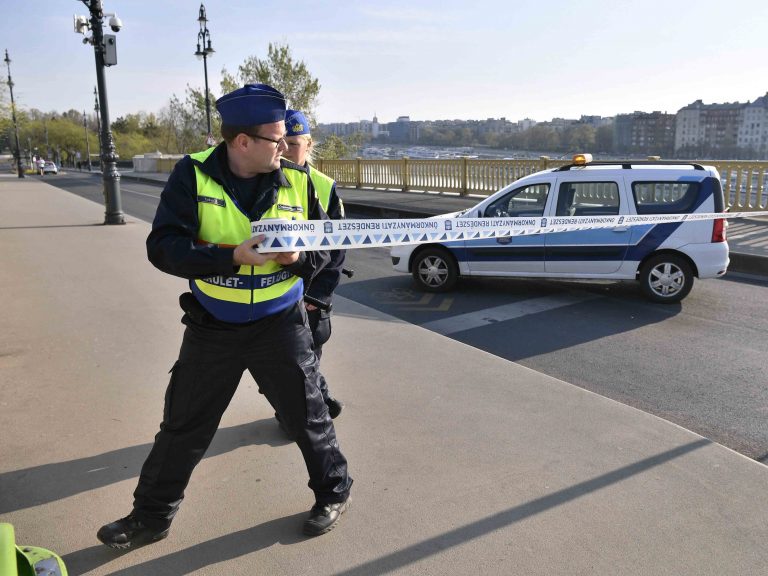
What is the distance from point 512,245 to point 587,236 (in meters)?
0.90

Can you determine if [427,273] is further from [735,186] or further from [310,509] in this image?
[735,186]

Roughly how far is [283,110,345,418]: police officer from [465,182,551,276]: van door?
4841 millimetres

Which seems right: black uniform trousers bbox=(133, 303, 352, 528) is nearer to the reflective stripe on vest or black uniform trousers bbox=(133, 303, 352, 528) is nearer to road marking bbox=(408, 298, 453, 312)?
the reflective stripe on vest

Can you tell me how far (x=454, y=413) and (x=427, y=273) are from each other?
179 inches

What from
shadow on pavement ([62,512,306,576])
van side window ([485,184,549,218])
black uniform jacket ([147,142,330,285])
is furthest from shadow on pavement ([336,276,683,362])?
black uniform jacket ([147,142,330,285])

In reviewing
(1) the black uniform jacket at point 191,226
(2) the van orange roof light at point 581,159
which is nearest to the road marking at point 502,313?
(2) the van orange roof light at point 581,159

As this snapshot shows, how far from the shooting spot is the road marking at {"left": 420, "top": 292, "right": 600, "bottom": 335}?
22.9ft

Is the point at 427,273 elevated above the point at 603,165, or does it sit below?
below

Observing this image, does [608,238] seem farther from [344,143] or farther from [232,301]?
[344,143]

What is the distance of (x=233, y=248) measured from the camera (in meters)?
2.41

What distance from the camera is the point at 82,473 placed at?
3.41 metres

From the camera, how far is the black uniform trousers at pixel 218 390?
8.68ft

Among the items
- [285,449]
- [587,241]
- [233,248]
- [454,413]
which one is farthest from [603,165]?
[233,248]

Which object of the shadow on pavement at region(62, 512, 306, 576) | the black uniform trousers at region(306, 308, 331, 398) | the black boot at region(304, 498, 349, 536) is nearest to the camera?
the shadow on pavement at region(62, 512, 306, 576)
